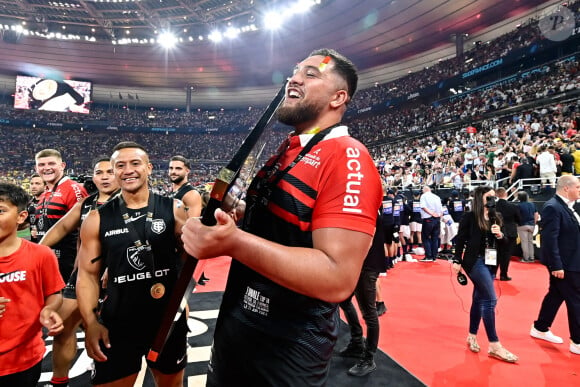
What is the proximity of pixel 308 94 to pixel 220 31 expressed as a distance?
77.1 ft

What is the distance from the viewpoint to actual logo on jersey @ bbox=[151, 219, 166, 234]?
2.20 meters

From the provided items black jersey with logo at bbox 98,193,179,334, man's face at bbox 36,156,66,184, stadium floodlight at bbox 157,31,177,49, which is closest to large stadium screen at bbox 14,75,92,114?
stadium floodlight at bbox 157,31,177,49

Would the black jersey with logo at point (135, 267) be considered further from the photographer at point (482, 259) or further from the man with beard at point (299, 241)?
the photographer at point (482, 259)

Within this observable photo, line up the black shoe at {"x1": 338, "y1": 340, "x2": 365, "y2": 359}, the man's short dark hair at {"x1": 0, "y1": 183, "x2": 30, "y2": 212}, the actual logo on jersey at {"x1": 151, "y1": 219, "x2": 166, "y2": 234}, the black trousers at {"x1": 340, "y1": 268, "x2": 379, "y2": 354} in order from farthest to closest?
the black shoe at {"x1": 338, "y1": 340, "x2": 365, "y2": 359}, the black trousers at {"x1": 340, "y1": 268, "x2": 379, "y2": 354}, the actual logo on jersey at {"x1": 151, "y1": 219, "x2": 166, "y2": 234}, the man's short dark hair at {"x1": 0, "y1": 183, "x2": 30, "y2": 212}

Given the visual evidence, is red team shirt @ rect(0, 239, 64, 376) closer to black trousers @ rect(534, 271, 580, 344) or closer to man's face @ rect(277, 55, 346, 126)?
man's face @ rect(277, 55, 346, 126)

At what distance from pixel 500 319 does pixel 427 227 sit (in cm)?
403

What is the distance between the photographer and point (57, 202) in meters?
3.66

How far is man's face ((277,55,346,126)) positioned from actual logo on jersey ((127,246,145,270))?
4.97ft

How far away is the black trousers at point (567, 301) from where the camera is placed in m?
3.56

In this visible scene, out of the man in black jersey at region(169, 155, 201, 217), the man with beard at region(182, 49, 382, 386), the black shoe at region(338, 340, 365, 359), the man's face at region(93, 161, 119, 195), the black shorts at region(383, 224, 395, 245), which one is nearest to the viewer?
the man with beard at region(182, 49, 382, 386)

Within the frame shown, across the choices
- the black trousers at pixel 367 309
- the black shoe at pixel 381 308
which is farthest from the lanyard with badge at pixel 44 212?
the black shoe at pixel 381 308

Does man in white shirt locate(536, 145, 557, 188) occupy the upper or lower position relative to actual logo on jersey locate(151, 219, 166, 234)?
upper

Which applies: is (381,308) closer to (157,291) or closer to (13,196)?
(157,291)

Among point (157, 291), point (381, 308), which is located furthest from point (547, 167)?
point (157, 291)
